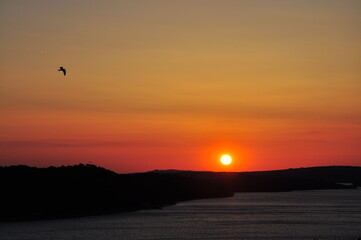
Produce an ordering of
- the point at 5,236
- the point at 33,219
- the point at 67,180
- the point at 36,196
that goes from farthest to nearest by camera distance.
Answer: the point at 67,180 → the point at 36,196 → the point at 33,219 → the point at 5,236

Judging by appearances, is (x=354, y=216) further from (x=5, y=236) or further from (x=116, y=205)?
(x=5, y=236)

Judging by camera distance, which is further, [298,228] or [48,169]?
[48,169]

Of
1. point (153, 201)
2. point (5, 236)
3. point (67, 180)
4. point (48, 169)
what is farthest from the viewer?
point (153, 201)

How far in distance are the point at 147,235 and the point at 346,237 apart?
1061 inches

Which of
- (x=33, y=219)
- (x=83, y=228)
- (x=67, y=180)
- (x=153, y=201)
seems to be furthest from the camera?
(x=153, y=201)

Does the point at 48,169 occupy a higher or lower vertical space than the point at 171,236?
higher

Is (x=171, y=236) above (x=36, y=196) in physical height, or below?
below

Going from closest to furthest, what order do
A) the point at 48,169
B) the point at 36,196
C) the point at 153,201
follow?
the point at 36,196, the point at 48,169, the point at 153,201

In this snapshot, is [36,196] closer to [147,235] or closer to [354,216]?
[147,235]

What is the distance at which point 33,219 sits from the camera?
120m

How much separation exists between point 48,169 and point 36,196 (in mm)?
32615

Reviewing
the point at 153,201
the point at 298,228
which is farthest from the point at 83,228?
the point at 153,201

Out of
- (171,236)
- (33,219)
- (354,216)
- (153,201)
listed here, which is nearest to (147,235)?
(171,236)

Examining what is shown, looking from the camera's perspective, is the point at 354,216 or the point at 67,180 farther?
the point at 67,180
